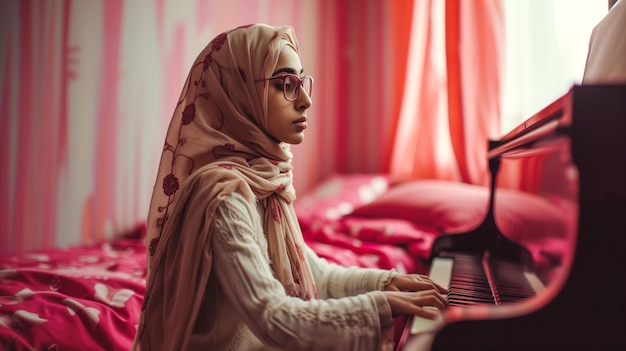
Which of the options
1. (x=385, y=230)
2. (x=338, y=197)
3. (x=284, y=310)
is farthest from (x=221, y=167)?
(x=338, y=197)

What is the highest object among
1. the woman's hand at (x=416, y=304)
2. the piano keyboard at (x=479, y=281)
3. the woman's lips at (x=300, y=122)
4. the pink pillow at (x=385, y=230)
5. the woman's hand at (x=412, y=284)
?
the woman's lips at (x=300, y=122)

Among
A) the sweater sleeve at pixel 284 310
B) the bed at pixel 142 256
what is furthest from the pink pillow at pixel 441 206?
the sweater sleeve at pixel 284 310

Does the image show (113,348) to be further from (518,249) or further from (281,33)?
(518,249)

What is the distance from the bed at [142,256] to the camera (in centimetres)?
117

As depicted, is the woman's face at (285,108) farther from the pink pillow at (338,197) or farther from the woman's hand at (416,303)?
the pink pillow at (338,197)

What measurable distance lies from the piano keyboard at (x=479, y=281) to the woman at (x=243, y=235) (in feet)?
0.31

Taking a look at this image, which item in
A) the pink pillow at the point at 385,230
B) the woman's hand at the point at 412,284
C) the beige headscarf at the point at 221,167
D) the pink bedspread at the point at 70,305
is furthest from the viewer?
the pink pillow at the point at 385,230

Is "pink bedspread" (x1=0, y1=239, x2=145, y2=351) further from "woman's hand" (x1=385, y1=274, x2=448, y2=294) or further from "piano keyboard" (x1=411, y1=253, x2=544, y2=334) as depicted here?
"piano keyboard" (x1=411, y1=253, x2=544, y2=334)

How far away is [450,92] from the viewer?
3.29 meters

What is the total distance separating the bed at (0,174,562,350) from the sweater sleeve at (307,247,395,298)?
368 millimetres

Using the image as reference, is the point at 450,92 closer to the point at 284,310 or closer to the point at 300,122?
the point at 300,122

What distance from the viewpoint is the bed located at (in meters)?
1.17

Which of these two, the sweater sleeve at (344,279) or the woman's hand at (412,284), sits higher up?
the woman's hand at (412,284)

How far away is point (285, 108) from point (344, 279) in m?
0.44
